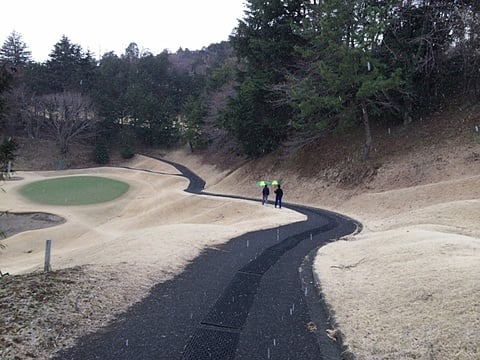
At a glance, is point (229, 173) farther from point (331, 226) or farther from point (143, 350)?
point (143, 350)

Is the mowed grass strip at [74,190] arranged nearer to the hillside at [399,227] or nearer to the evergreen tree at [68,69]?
the hillside at [399,227]

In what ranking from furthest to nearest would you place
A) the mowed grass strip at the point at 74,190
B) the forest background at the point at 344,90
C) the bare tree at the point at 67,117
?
the bare tree at the point at 67,117, the mowed grass strip at the point at 74,190, the forest background at the point at 344,90

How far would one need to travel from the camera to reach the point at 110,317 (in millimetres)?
6016

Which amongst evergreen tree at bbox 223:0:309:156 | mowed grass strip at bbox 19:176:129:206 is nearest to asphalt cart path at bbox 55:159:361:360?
evergreen tree at bbox 223:0:309:156

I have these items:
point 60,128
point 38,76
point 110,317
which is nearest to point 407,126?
point 110,317

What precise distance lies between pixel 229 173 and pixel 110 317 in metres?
36.6

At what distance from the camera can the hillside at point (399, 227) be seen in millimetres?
5047

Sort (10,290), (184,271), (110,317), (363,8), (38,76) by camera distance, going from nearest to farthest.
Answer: (110,317) → (10,290) → (184,271) → (363,8) → (38,76)

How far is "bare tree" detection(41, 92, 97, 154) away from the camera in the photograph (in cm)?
6053

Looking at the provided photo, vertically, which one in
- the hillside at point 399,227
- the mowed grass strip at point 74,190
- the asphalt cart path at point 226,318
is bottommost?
the mowed grass strip at point 74,190

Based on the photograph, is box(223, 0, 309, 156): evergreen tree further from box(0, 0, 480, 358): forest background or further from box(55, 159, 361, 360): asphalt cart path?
box(55, 159, 361, 360): asphalt cart path

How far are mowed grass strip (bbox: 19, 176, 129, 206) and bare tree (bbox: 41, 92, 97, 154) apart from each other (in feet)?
55.0

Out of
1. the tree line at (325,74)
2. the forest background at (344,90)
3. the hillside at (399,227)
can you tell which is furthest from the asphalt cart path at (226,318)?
the tree line at (325,74)

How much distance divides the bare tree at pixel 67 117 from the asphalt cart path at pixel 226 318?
58656mm
